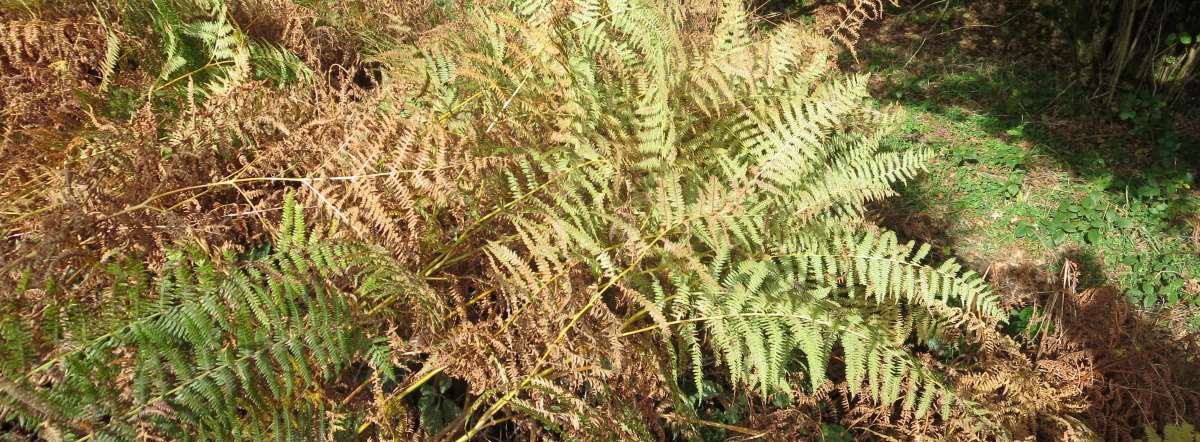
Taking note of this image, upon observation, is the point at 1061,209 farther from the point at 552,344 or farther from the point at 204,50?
the point at 204,50

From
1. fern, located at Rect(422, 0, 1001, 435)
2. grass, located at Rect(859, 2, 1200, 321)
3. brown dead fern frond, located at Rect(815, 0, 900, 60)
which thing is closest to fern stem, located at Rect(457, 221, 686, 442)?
fern, located at Rect(422, 0, 1001, 435)

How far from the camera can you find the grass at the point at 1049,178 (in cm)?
296

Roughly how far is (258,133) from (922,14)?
4726mm

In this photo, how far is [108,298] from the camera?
1318mm

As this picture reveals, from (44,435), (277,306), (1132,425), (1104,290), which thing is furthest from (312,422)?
(1104,290)

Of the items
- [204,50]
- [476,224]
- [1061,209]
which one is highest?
[204,50]

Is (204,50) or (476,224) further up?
(204,50)

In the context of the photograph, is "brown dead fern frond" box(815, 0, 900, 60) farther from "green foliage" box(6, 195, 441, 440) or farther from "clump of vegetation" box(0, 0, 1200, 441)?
"green foliage" box(6, 195, 441, 440)

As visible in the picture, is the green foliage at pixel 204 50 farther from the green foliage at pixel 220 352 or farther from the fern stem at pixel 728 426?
the fern stem at pixel 728 426

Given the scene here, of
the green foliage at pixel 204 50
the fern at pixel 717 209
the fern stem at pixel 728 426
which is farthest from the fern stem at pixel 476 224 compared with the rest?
the green foliage at pixel 204 50

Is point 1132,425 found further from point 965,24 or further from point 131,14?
point 131,14

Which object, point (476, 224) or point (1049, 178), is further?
point (1049, 178)

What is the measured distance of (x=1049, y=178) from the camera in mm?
3387

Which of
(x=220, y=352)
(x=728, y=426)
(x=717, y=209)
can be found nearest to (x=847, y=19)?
(x=717, y=209)
